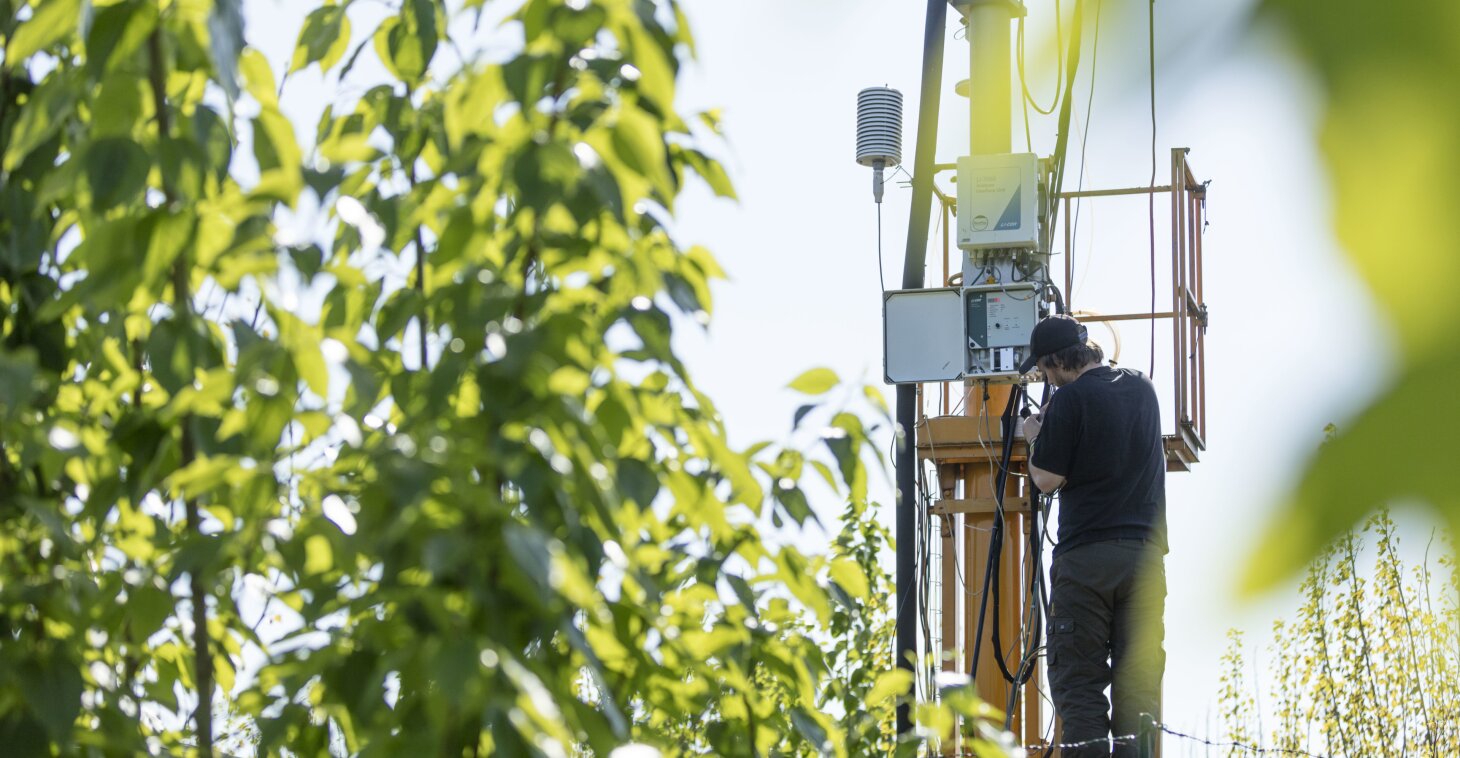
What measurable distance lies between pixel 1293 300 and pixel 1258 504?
0.20ft

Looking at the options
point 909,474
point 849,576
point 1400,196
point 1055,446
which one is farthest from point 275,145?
point 909,474

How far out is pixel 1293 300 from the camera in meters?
0.50

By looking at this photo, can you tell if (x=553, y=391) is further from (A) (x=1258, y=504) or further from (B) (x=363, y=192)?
(A) (x=1258, y=504)

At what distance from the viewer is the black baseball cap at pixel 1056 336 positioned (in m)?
4.37

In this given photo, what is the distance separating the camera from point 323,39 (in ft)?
4.87

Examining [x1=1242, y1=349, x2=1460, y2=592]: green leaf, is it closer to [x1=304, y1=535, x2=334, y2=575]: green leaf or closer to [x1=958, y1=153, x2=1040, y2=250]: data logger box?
[x1=304, y1=535, x2=334, y2=575]: green leaf

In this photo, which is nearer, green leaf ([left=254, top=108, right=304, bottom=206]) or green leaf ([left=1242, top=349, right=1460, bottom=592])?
green leaf ([left=1242, top=349, right=1460, bottom=592])

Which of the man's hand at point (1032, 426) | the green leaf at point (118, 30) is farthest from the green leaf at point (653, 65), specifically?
the man's hand at point (1032, 426)

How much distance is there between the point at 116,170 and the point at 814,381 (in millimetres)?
627

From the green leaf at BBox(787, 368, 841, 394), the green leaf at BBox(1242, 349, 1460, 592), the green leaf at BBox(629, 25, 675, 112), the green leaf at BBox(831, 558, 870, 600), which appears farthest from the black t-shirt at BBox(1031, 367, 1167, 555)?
the green leaf at BBox(1242, 349, 1460, 592)

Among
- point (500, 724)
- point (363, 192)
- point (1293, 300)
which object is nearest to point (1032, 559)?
point (363, 192)

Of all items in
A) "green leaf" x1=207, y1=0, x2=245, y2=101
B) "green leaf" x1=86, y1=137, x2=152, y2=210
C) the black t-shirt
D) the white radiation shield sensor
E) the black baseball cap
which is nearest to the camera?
"green leaf" x1=207, y1=0, x2=245, y2=101

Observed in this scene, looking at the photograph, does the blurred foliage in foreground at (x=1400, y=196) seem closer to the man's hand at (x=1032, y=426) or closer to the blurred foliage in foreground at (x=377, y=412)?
the blurred foliage in foreground at (x=377, y=412)

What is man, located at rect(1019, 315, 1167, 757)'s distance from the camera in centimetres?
425
